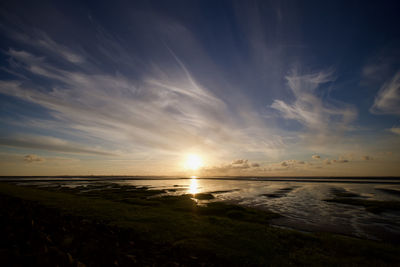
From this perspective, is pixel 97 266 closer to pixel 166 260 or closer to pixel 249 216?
pixel 166 260

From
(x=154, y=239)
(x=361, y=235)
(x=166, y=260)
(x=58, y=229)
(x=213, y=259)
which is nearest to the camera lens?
(x=166, y=260)

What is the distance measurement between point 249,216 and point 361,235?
9.68 meters

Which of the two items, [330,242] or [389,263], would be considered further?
[330,242]

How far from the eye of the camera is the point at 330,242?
500 inches

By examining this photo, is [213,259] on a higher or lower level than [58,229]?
lower

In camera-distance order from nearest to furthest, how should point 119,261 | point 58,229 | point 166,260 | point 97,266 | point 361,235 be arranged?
point 97,266
point 119,261
point 166,260
point 58,229
point 361,235

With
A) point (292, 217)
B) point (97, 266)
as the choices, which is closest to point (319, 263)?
point (97, 266)

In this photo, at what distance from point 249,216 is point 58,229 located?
696 inches

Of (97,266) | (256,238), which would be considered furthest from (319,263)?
(97,266)

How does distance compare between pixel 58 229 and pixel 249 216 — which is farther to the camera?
pixel 249 216

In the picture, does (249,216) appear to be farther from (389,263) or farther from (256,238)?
(389,263)

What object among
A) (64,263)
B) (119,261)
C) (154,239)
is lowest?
(154,239)

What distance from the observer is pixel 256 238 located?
12.7 metres

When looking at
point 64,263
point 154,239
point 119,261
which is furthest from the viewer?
point 154,239
